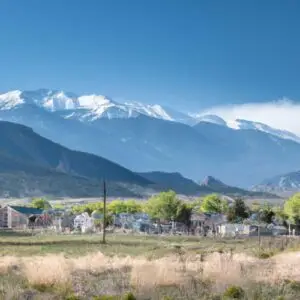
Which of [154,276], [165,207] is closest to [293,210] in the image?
[165,207]

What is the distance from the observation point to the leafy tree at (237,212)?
159000mm

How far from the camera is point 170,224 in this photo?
148500mm

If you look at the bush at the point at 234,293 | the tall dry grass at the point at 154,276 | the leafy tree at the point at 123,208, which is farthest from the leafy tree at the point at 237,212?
the bush at the point at 234,293

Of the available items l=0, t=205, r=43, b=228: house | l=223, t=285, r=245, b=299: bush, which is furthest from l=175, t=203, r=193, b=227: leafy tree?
l=223, t=285, r=245, b=299: bush

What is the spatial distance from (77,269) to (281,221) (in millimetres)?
145824

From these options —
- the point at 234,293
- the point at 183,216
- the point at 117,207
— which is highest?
the point at 117,207

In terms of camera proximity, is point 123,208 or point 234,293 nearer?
point 234,293

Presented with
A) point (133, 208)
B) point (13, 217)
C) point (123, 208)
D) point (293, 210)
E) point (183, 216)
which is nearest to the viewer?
point (293, 210)

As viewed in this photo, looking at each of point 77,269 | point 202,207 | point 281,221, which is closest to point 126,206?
point 202,207

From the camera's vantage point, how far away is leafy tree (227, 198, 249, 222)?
522 ft

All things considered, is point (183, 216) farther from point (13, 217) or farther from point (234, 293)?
point (234, 293)

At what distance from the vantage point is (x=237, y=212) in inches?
6299

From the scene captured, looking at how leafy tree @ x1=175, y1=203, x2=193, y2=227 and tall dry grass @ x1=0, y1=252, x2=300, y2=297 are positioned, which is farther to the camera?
leafy tree @ x1=175, y1=203, x2=193, y2=227

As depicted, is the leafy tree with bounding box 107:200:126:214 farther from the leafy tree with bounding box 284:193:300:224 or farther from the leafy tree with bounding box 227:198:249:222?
the leafy tree with bounding box 284:193:300:224
